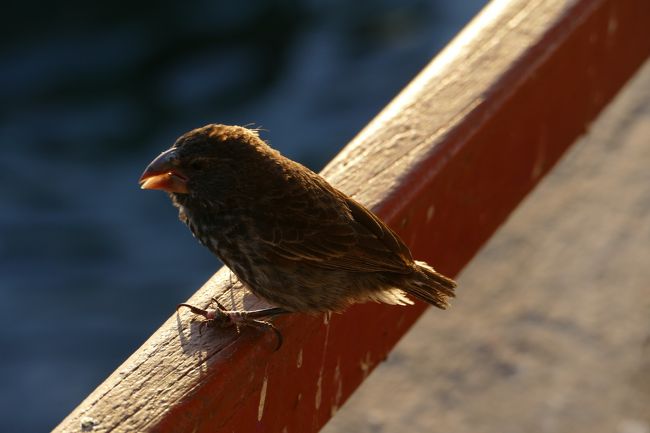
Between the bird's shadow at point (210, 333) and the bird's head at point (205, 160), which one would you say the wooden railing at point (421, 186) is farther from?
the bird's head at point (205, 160)

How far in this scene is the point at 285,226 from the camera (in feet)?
10.4

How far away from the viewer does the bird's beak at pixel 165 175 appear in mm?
3102

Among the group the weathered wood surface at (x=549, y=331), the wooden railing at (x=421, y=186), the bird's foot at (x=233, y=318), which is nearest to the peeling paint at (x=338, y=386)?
the wooden railing at (x=421, y=186)

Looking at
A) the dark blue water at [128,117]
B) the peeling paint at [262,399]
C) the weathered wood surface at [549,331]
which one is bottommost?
the weathered wood surface at [549,331]

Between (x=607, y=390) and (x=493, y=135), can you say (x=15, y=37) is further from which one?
(x=493, y=135)

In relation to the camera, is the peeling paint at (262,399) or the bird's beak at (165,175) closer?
the peeling paint at (262,399)

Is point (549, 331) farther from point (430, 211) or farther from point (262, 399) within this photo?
point (262, 399)

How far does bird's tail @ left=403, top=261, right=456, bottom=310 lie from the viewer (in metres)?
3.09

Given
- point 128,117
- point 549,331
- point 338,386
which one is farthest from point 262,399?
point 128,117

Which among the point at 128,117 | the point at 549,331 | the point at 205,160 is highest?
the point at 128,117

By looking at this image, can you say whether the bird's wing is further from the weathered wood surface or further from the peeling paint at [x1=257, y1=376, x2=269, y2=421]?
the weathered wood surface

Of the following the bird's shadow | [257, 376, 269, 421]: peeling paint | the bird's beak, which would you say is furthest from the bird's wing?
[257, 376, 269, 421]: peeling paint

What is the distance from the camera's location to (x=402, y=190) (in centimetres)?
289

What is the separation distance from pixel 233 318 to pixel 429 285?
2.21 feet
